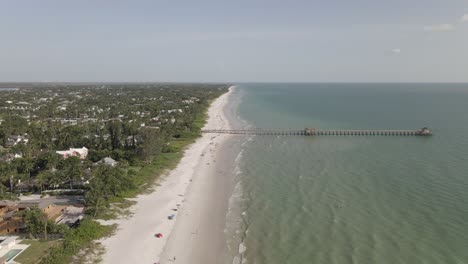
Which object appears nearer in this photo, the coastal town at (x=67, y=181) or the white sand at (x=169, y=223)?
the white sand at (x=169, y=223)

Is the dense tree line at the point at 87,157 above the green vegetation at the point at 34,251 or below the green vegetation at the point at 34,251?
above

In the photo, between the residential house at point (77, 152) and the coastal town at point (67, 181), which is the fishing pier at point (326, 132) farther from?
the residential house at point (77, 152)

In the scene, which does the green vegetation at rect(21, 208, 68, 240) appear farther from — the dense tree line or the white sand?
the dense tree line

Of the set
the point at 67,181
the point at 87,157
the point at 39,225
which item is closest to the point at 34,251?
the point at 39,225

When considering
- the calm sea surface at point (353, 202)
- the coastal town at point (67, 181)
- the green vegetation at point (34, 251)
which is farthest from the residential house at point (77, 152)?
the green vegetation at point (34, 251)

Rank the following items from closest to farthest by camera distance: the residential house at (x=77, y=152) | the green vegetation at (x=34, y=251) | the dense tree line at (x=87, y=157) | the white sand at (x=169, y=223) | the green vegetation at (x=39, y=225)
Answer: the green vegetation at (x=34, y=251) → the white sand at (x=169, y=223) → the green vegetation at (x=39, y=225) → the dense tree line at (x=87, y=157) → the residential house at (x=77, y=152)

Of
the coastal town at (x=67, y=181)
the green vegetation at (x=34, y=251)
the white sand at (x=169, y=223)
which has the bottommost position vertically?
the white sand at (x=169, y=223)

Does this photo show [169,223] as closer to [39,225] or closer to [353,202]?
[39,225]

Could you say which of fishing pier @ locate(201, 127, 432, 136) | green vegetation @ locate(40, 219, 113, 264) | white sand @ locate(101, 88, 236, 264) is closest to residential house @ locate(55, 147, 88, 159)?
white sand @ locate(101, 88, 236, 264)

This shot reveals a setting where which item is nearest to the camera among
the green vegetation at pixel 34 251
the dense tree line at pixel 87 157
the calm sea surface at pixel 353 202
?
the green vegetation at pixel 34 251
